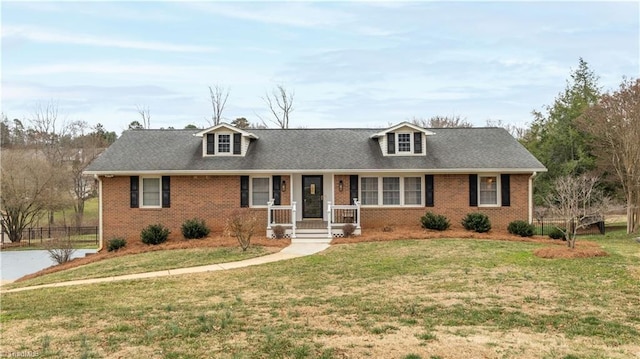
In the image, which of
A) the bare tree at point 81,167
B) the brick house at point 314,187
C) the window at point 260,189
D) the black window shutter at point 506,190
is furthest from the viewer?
the bare tree at point 81,167

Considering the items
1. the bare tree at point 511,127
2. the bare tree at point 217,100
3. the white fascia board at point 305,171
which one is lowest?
the white fascia board at point 305,171

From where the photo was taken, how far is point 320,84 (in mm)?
39594

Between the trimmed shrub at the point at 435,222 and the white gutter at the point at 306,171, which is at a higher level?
the white gutter at the point at 306,171

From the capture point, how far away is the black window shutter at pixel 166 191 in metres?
19.8

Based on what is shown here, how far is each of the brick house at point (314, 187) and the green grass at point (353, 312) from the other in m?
6.97

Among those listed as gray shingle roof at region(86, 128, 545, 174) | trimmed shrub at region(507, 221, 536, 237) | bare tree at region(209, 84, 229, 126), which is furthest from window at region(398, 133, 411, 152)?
bare tree at region(209, 84, 229, 126)

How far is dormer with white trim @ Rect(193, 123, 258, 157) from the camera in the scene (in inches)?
821

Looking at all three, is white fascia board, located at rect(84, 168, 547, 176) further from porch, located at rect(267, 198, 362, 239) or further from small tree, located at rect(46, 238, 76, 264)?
small tree, located at rect(46, 238, 76, 264)

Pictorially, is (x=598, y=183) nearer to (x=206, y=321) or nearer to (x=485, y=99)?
(x=485, y=99)

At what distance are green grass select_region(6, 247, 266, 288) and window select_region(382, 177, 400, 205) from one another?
21.6 feet

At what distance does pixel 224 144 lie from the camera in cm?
2102

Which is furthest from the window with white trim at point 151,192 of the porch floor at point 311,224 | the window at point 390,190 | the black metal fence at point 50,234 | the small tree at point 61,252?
the black metal fence at point 50,234

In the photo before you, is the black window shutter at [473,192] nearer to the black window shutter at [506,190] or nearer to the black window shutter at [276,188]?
the black window shutter at [506,190]

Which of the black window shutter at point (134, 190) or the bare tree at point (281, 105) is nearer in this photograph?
Answer: the black window shutter at point (134, 190)
